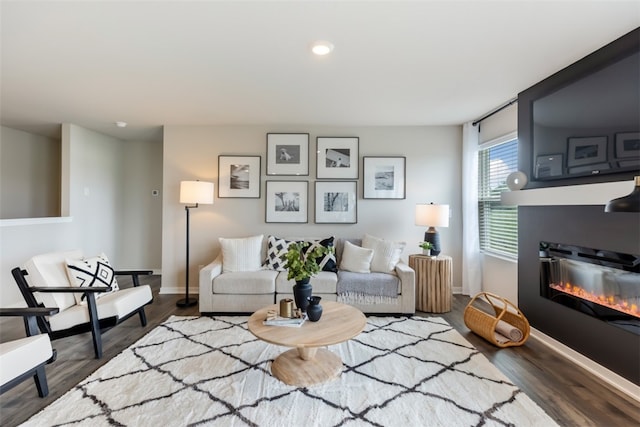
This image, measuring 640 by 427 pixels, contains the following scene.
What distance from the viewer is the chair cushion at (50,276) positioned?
2.49 meters

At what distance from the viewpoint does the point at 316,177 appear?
4.26m

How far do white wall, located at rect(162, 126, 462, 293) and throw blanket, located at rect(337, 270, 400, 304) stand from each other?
3.50 ft

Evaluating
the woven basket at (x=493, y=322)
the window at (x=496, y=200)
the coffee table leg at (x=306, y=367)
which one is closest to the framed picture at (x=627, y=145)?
the window at (x=496, y=200)

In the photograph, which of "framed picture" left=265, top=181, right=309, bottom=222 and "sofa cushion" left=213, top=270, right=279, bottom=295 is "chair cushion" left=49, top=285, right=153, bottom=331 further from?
"framed picture" left=265, top=181, right=309, bottom=222

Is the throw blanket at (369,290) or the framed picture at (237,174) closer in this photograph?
the throw blanket at (369,290)

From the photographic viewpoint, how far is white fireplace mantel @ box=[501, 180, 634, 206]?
6.30 feet

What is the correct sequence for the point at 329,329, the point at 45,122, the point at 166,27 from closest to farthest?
the point at 166,27, the point at 329,329, the point at 45,122

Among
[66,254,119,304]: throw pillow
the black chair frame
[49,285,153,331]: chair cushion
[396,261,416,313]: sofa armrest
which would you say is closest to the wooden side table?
[396,261,416,313]: sofa armrest

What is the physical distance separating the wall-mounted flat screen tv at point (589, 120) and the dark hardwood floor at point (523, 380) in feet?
4.95

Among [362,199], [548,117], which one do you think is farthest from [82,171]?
[548,117]

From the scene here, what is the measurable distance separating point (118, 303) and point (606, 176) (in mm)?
4159

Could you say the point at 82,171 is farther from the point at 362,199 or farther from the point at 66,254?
the point at 362,199

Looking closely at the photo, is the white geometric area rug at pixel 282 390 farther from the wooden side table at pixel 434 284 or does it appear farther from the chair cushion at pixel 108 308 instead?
the wooden side table at pixel 434 284

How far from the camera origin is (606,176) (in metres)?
2.20
